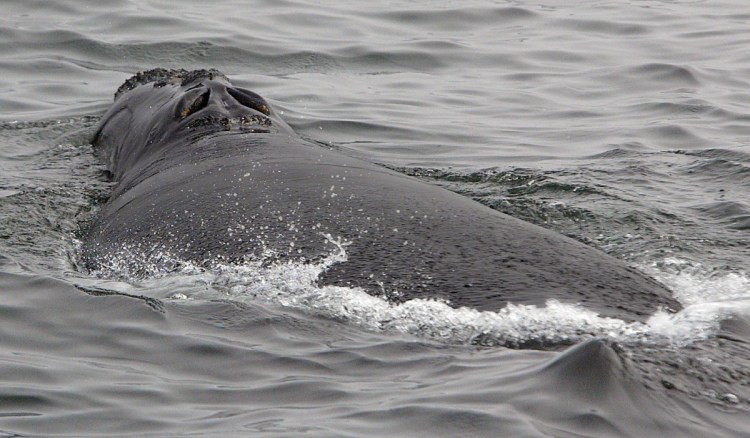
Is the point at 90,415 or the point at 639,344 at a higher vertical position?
the point at 639,344

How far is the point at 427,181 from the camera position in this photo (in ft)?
34.4

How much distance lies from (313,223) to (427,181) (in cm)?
370

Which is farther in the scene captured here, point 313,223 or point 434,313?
point 313,223

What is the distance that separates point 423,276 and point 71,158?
526 cm

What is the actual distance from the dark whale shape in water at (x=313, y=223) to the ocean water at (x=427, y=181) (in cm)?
21

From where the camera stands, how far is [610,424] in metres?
4.62

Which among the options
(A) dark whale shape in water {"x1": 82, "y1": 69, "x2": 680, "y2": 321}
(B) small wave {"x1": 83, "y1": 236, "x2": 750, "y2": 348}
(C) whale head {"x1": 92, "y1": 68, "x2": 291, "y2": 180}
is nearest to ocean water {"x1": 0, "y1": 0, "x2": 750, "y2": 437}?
(B) small wave {"x1": 83, "y1": 236, "x2": 750, "y2": 348}

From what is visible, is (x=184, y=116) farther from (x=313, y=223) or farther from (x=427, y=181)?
(x=313, y=223)

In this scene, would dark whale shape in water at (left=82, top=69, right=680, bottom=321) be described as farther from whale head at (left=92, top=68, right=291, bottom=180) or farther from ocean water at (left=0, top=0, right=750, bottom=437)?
ocean water at (left=0, top=0, right=750, bottom=437)

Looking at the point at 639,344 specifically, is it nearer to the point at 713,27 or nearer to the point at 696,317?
the point at 696,317

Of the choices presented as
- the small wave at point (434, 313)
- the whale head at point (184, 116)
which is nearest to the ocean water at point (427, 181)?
the small wave at point (434, 313)

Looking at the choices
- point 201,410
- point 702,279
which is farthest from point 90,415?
point 702,279

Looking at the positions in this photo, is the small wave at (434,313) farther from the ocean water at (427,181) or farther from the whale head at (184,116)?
the whale head at (184,116)

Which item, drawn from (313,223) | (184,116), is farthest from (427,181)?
(313,223)
